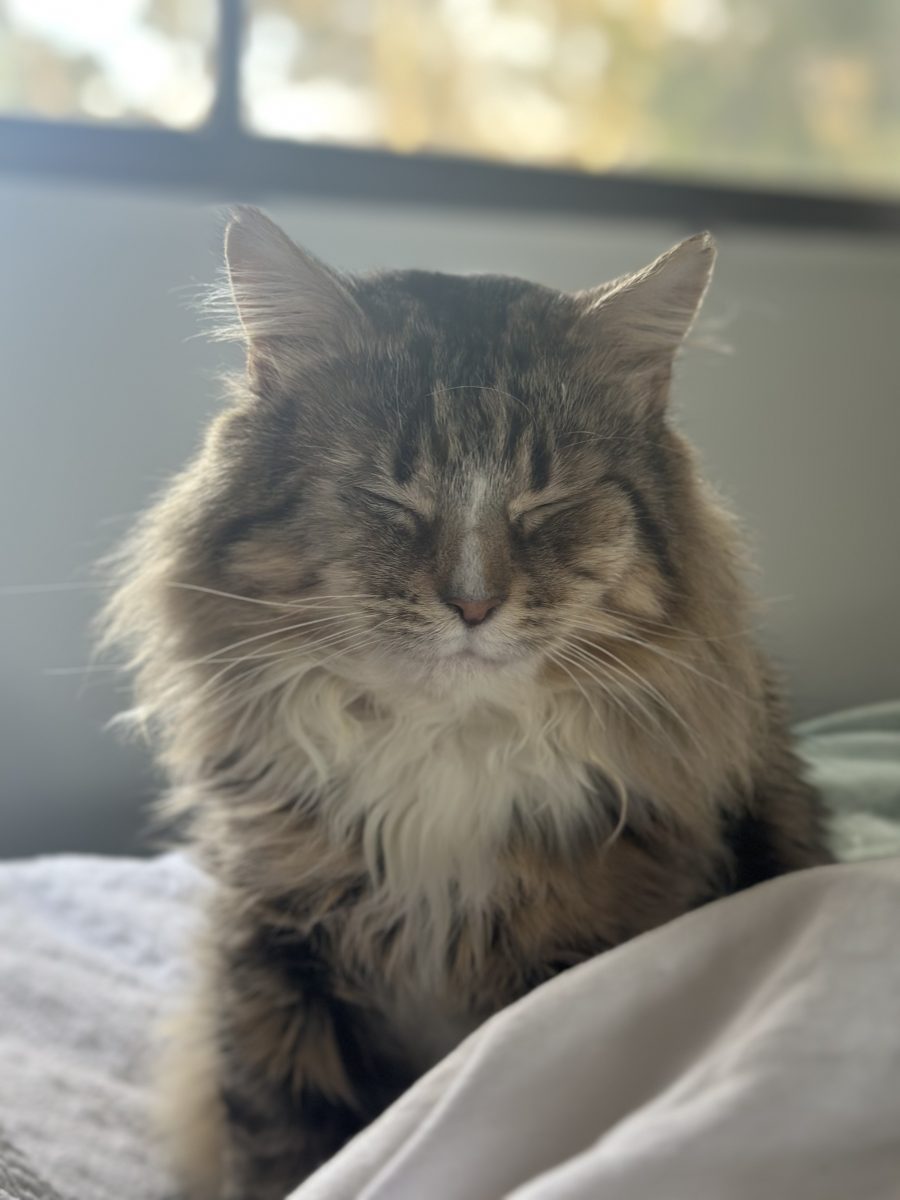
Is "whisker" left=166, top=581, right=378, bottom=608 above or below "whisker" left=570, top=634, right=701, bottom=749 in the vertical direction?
above

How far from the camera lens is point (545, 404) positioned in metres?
0.97

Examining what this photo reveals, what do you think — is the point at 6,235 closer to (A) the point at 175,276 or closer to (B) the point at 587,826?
(A) the point at 175,276

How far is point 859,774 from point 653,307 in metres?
0.82

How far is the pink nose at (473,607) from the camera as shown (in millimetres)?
873

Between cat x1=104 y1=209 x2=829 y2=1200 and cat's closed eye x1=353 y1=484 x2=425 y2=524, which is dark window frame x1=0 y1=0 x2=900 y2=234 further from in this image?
cat's closed eye x1=353 y1=484 x2=425 y2=524

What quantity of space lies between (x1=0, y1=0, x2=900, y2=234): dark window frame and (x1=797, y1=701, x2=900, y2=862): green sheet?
0.97 meters

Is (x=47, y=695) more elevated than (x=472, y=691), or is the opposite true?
(x=472, y=691)

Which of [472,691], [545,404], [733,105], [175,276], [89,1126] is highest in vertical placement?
[733,105]

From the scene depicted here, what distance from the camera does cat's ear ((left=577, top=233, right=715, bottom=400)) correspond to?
0.96 meters

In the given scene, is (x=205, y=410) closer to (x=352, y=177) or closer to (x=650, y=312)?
(x=352, y=177)

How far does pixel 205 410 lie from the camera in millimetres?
1752

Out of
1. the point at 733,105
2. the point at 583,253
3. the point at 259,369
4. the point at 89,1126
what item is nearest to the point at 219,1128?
the point at 89,1126

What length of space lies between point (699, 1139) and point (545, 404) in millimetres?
613

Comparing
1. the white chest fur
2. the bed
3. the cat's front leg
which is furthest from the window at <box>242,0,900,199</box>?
the bed
